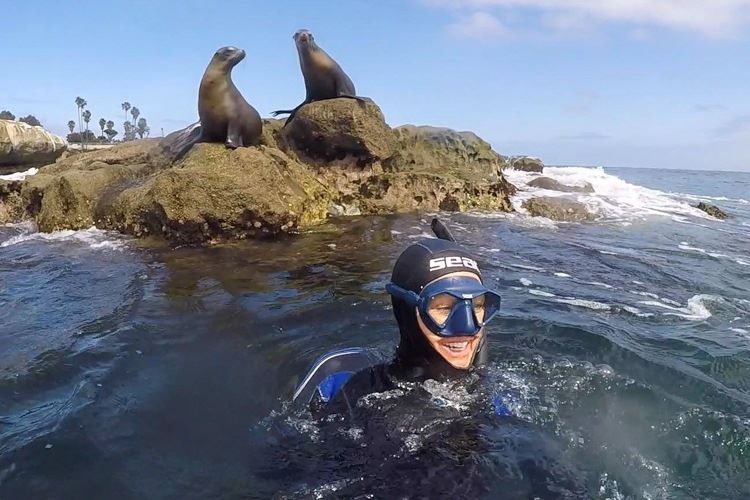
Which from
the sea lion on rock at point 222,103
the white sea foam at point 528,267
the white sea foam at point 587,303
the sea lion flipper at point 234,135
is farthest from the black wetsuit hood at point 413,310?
the sea lion on rock at point 222,103

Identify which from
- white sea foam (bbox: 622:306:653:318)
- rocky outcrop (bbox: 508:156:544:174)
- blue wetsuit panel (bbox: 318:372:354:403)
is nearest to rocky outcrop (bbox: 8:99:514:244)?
white sea foam (bbox: 622:306:653:318)

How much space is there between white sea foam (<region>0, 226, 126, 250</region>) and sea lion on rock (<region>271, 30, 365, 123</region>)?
4.80m

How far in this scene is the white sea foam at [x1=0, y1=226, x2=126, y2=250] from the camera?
27.4 feet

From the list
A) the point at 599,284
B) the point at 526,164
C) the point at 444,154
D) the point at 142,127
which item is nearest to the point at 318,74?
the point at 444,154

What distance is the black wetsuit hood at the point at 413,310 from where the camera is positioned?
2.97 meters

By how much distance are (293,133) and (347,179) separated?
1518 millimetres

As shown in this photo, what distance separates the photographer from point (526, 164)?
100ft

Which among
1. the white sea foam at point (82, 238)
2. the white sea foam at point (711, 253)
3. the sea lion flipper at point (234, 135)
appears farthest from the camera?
the sea lion flipper at point (234, 135)

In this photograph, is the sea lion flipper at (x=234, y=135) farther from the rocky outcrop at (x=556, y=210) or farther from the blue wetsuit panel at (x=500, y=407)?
the blue wetsuit panel at (x=500, y=407)

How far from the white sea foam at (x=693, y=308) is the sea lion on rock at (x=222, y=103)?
6816 millimetres

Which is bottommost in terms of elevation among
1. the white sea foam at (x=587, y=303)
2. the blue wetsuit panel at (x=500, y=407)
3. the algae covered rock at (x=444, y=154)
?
the white sea foam at (x=587, y=303)

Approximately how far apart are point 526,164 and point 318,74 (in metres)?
19.9

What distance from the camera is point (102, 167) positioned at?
1146 centimetres

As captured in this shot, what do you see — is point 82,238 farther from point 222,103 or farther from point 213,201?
point 222,103
